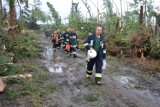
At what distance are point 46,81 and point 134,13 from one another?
91.4 feet

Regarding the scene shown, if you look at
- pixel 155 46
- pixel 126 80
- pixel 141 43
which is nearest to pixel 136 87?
pixel 126 80

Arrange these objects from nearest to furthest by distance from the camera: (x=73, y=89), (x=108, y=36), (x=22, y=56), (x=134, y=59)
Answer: (x=73, y=89)
(x=22, y=56)
(x=134, y=59)
(x=108, y=36)

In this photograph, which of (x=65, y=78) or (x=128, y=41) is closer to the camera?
(x=65, y=78)

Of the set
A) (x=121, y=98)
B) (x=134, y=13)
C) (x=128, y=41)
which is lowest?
(x=121, y=98)

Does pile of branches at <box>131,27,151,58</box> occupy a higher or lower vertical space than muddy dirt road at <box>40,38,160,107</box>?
higher

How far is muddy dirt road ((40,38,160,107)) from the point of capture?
23.1ft

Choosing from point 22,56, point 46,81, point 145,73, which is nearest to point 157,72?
point 145,73

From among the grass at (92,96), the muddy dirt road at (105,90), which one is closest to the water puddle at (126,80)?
the muddy dirt road at (105,90)

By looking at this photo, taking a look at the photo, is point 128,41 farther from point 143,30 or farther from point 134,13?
point 134,13

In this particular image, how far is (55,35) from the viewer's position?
871 inches

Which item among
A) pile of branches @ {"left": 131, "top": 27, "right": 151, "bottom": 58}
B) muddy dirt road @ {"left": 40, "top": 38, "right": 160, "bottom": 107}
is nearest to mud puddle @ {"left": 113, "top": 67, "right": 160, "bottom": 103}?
muddy dirt road @ {"left": 40, "top": 38, "right": 160, "bottom": 107}

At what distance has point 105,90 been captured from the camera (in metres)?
8.29

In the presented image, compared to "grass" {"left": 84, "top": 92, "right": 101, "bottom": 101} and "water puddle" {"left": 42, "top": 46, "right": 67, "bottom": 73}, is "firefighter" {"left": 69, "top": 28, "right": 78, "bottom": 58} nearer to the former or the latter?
"water puddle" {"left": 42, "top": 46, "right": 67, "bottom": 73}

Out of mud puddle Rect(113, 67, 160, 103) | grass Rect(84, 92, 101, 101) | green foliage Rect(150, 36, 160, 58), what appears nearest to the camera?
grass Rect(84, 92, 101, 101)
